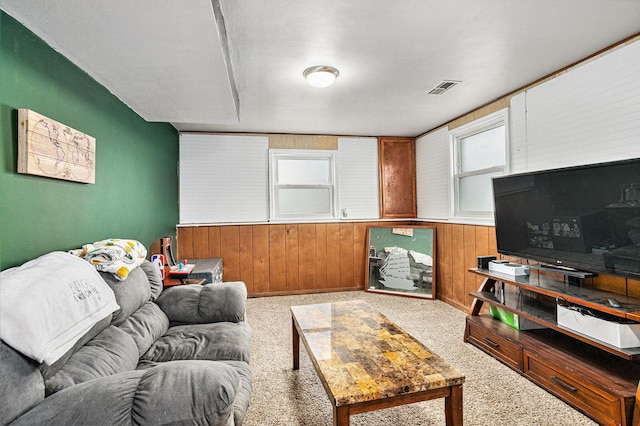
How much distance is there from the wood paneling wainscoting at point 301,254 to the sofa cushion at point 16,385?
336cm

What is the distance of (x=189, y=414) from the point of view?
103cm

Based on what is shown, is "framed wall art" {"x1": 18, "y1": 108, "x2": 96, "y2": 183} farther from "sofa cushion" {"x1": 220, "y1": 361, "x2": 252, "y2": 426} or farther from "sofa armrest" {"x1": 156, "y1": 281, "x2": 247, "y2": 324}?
"sofa cushion" {"x1": 220, "y1": 361, "x2": 252, "y2": 426}

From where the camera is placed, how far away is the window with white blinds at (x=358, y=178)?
4.80m

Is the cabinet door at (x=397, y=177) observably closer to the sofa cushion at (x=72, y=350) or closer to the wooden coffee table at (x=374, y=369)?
the wooden coffee table at (x=374, y=369)

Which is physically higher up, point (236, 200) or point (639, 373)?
point (236, 200)

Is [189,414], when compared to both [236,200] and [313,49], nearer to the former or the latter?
[313,49]

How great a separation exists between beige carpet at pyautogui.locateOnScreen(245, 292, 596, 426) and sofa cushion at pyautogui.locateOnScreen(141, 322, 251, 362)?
410 millimetres

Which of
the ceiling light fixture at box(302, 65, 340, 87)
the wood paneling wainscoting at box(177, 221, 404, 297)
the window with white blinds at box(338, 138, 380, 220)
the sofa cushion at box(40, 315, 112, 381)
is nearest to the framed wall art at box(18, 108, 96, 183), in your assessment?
the sofa cushion at box(40, 315, 112, 381)

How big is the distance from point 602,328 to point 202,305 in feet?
8.23

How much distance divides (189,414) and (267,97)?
9.24 ft

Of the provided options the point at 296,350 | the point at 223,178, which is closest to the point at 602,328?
the point at 296,350

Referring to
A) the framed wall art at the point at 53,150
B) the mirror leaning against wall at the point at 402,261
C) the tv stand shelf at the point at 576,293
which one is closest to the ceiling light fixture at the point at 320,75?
the framed wall art at the point at 53,150

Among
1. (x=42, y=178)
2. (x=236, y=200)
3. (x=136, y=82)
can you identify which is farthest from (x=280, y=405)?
(x=236, y=200)

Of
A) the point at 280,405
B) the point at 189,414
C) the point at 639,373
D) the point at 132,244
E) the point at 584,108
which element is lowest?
the point at 280,405
